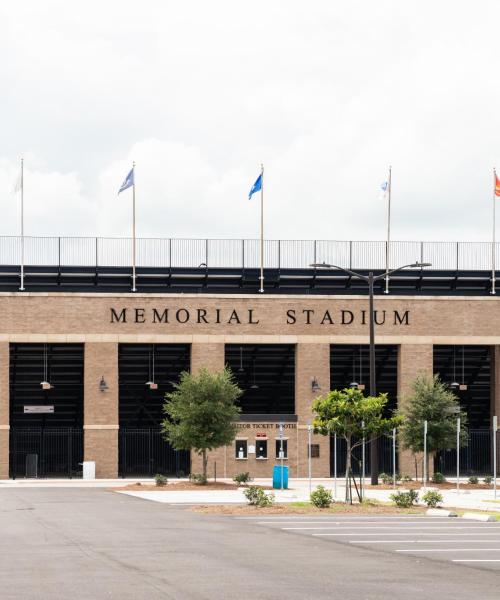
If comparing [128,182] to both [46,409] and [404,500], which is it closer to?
[46,409]

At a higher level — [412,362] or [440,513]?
[412,362]

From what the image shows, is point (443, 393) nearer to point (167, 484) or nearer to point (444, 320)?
point (444, 320)

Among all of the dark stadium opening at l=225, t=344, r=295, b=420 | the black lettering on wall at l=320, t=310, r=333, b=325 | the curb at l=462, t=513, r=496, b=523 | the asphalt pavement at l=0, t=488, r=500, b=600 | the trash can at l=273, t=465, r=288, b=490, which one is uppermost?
the black lettering on wall at l=320, t=310, r=333, b=325

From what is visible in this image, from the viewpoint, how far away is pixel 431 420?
185 feet

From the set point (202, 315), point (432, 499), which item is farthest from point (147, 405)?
point (432, 499)

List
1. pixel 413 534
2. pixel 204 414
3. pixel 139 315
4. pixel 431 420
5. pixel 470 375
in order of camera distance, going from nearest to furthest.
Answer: pixel 413 534 → pixel 204 414 → pixel 431 420 → pixel 139 315 → pixel 470 375

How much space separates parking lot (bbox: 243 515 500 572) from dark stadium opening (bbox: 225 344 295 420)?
1303 inches

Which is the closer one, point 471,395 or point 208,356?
point 208,356

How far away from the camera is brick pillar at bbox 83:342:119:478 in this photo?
60500mm

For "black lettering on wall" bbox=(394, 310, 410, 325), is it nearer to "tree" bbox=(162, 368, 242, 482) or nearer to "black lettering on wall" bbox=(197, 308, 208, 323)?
"black lettering on wall" bbox=(197, 308, 208, 323)

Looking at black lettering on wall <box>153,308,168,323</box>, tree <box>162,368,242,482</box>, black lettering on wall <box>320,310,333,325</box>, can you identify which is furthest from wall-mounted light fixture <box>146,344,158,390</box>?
black lettering on wall <box>320,310,333,325</box>

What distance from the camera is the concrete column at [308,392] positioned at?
202 ft

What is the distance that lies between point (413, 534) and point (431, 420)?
30084 millimetres

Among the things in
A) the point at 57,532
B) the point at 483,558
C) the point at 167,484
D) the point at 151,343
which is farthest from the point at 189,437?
the point at 483,558
